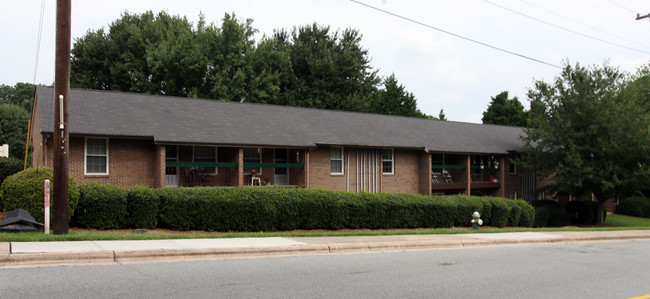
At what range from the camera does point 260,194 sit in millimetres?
15617

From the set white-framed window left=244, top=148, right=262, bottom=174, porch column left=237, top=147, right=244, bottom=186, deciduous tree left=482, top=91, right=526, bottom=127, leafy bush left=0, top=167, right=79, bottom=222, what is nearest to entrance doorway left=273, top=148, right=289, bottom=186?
white-framed window left=244, top=148, right=262, bottom=174

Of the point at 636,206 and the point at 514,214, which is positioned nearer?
the point at 514,214

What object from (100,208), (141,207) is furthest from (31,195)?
(141,207)

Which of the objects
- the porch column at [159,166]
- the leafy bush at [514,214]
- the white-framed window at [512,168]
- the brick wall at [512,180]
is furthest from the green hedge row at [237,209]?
the white-framed window at [512,168]

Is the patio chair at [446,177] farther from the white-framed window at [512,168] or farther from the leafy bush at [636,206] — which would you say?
the leafy bush at [636,206]

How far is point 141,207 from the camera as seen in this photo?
47.8 feet

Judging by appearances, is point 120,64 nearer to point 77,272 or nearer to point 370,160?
point 370,160

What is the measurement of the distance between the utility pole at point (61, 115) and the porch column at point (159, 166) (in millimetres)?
8827

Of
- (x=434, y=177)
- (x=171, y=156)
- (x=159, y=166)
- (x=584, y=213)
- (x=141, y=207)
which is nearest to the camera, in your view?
(x=141, y=207)

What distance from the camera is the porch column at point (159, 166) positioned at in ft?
66.7

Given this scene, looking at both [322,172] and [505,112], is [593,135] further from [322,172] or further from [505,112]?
[505,112]

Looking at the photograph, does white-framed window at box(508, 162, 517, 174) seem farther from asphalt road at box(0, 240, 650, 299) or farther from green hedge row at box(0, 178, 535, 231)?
asphalt road at box(0, 240, 650, 299)

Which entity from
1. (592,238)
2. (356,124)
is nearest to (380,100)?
(356,124)

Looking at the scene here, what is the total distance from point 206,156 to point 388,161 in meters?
10.3
